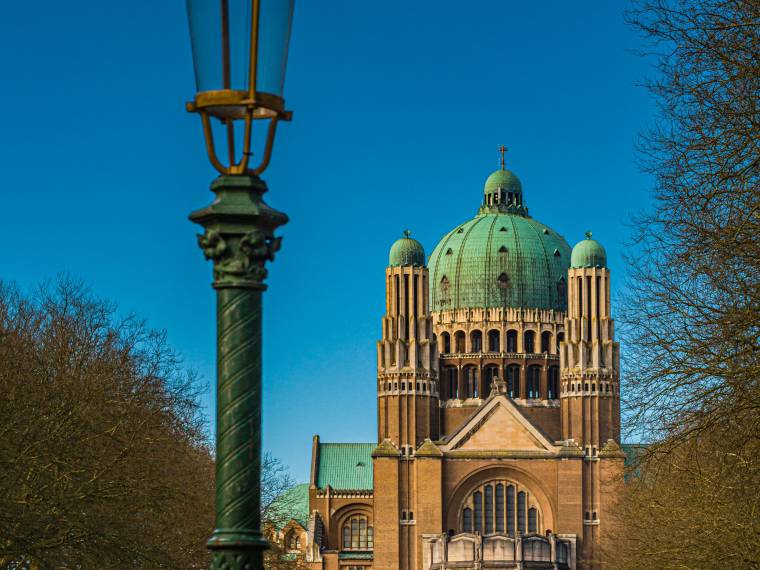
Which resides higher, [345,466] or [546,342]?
[546,342]

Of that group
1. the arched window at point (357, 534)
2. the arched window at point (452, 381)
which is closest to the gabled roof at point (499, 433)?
the arched window at point (452, 381)

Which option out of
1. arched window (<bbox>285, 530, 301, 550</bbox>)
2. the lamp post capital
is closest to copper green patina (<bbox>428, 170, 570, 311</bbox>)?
arched window (<bbox>285, 530, 301, 550</bbox>)

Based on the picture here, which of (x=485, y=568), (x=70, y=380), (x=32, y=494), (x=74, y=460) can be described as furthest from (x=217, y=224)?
(x=485, y=568)

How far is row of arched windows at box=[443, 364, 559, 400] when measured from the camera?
126438 millimetres

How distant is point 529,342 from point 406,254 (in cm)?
1294

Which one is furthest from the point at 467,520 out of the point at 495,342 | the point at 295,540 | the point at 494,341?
the point at 295,540

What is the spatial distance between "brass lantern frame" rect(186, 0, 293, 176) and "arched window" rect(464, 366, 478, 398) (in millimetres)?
111871

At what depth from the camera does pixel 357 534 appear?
132750 mm

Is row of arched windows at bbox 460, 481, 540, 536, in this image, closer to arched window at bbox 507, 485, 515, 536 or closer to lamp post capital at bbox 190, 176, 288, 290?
arched window at bbox 507, 485, 515, 536

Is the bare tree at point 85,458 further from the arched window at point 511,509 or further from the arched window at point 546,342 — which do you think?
the arched window at point 546,342

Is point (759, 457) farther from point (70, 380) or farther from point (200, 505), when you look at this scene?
point (200, 505)

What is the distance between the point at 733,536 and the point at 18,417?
1617 centimetres

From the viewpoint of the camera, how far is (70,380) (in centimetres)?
4809

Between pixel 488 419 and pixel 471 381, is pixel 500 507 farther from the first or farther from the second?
pixel 471 381
